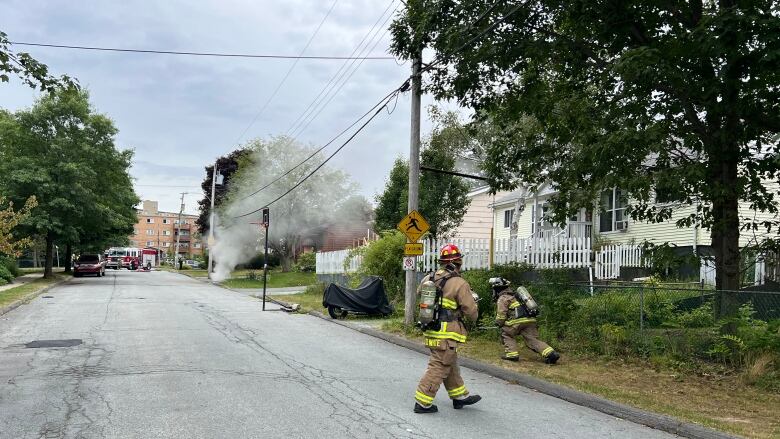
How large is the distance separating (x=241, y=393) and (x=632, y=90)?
20.3 feet

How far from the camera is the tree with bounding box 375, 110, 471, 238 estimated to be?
2466 centimetres

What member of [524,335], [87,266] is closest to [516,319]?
[524,335]

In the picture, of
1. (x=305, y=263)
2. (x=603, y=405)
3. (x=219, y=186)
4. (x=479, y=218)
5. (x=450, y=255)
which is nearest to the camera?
(x=450, y=255)

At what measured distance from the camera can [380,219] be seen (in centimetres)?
2986

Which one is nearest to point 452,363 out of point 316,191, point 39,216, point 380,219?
point 380,219

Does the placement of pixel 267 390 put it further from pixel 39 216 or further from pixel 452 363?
pixel 39 216

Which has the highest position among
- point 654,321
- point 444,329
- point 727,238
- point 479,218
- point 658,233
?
point 479,218

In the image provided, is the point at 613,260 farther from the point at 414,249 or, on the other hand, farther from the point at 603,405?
the point at 603,405

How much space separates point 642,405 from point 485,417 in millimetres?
1841

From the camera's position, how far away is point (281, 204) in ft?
131

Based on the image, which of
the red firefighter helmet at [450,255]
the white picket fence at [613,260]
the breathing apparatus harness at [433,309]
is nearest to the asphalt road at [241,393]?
the breathing apparatus harness at [433,309]

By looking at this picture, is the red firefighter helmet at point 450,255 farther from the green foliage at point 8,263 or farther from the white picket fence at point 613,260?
the green foliage at point 8,263

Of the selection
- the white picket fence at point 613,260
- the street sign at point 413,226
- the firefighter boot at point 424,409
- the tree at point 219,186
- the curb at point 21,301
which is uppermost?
the tree at point 219,186

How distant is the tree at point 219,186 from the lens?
45.2 meters
